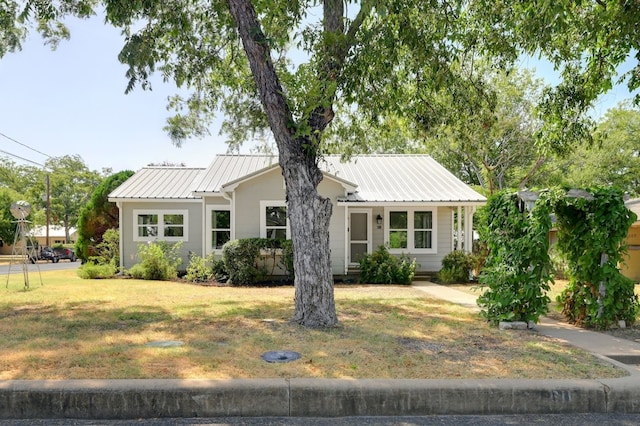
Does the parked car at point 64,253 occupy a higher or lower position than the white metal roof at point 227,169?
lower

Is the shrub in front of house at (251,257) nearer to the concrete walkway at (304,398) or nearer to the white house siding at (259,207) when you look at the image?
the white house siding at (259,207)

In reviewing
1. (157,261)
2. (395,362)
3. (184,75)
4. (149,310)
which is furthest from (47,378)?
(157,261)

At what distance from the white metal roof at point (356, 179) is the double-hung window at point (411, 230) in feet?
2.43

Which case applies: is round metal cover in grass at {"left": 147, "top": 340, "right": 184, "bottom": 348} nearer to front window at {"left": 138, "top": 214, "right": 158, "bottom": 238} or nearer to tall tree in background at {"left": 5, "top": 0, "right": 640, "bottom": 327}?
tall tree in background at {"left": 5, "top": 0, "right": 640, "bottom": 327}

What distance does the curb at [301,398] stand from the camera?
426 cm

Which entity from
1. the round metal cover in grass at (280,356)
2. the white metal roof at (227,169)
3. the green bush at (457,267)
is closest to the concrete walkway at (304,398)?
the round metal cover in grass at (280,356)

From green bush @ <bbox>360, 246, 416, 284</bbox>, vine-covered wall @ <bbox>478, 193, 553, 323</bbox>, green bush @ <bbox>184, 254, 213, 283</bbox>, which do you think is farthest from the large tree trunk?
green bush @ <bbox>184, 254, 213, 283</bbox>

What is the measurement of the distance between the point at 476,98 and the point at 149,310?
7816 millimetres

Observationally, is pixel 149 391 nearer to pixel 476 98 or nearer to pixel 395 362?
pixel 395 362

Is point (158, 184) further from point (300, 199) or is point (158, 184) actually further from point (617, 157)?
point (617, 157)

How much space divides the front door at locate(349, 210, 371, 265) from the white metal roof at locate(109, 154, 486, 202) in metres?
1.33

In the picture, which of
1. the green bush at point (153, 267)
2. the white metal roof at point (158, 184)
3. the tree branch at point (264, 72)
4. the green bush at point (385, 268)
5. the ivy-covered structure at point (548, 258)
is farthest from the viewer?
the white metal roof at point (158, 184)

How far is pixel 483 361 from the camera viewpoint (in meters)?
5.48

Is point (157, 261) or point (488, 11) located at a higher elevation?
point (488, 11)
